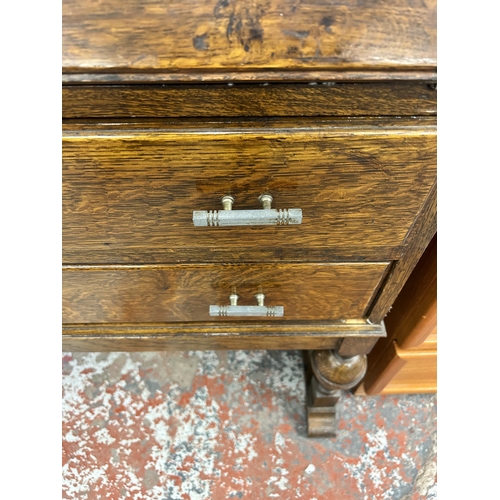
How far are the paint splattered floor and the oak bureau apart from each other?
13.6 inches

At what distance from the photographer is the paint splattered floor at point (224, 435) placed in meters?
Result: 0.80

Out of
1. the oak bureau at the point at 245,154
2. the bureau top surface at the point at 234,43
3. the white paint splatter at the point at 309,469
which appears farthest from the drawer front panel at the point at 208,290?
the white paint splatter at the point at 309,469

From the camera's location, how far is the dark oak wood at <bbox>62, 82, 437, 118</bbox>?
1.06ft

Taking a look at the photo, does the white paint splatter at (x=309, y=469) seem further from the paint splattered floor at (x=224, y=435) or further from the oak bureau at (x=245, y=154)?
the oak bureau at (x=245, y=154)

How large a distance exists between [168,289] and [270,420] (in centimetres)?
42

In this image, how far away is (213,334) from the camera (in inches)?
24.5

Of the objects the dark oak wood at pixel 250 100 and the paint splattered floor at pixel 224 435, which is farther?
the paint splattered floor at pixel 224 435

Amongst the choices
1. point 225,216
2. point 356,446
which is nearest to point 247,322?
point 225,216

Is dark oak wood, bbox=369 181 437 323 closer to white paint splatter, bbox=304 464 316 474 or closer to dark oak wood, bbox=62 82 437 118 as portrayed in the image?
dark oak wood, bbox=62 82 437 118

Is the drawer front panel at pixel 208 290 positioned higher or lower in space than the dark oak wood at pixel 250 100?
lower

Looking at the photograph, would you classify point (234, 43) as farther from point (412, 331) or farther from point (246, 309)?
point (412, 331)

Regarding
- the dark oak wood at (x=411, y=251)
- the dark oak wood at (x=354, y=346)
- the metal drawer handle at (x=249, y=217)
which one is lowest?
the dark oak wood at (x=354, y=346)

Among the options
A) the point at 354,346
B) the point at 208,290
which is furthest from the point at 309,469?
the point at 208,290

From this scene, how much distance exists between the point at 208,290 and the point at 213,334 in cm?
11
